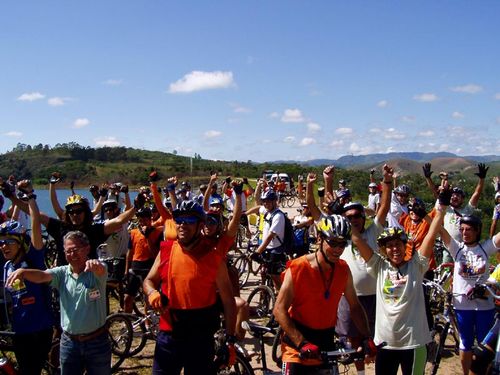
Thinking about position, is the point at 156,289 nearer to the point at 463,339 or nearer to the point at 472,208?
the point at 463,339

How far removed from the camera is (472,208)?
764cm

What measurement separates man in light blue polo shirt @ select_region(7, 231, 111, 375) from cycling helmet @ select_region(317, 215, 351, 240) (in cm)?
200

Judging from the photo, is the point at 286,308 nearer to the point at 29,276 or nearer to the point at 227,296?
the point at 227,296

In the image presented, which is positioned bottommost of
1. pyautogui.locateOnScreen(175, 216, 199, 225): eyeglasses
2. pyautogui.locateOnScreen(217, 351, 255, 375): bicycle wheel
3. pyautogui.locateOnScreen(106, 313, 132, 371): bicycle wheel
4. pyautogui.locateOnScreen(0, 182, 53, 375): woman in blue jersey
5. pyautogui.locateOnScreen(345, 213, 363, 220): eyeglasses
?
pyautogui.locateOnScreen(106, 313, 132, 371): bicycle wheel

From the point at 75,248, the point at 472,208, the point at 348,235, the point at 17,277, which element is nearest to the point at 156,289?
the point at 75,248

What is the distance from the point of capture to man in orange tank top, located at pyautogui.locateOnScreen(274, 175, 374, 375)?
3500 mm

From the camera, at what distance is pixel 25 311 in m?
4.19

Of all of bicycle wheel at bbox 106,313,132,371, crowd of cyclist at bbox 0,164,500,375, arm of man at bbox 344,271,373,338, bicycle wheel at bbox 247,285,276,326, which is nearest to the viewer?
crowd of cyclist at bbox 0,164,500,375

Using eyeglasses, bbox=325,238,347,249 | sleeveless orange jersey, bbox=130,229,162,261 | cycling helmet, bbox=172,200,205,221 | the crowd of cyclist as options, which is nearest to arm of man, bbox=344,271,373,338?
the crowd of cyclist

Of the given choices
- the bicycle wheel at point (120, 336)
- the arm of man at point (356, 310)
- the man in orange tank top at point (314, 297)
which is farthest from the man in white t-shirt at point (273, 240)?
the man in orange tank top at point (314, 297)

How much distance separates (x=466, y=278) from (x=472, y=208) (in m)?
2.83

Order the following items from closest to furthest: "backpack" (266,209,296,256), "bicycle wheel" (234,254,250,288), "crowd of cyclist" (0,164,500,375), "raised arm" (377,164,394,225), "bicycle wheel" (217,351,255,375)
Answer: "crowd of cyclist" (0,164,500,375) < "bicycle wheel" (217,351,255,375) < "raised arm" (377,164,394,225) < "backpack" (266,209,296,256) < "bicycle wheel" (234,254,250,288)

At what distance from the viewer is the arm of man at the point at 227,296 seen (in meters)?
3.73

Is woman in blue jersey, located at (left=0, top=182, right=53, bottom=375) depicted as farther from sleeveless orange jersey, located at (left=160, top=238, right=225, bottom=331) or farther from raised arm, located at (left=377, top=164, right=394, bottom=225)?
raised arm, located at (left=377, top=164, right=394, bottom=225)
